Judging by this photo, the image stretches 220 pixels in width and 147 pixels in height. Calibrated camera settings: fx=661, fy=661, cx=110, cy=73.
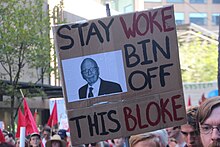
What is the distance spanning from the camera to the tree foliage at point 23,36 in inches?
960

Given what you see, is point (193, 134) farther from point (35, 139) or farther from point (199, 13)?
point (199, 13)

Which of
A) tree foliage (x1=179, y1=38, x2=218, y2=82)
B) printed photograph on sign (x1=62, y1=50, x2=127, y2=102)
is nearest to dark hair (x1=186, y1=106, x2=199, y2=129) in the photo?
printed photograph on sign (x1=62, y1=50, x2=127, y2=102)

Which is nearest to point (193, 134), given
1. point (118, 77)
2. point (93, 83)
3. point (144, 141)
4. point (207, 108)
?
point (144, 141)

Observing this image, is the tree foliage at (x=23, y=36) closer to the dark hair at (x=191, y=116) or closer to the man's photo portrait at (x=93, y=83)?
the dark hair at (x=191, y=116)

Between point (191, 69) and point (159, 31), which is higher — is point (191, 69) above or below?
below

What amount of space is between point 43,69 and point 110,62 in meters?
22.8

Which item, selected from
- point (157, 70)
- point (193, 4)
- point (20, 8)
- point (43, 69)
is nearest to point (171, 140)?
point (157, 70)

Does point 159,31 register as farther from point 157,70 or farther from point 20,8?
point 20,8

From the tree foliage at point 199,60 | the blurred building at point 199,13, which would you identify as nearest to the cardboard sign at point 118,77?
the tree foliage at point 199,60

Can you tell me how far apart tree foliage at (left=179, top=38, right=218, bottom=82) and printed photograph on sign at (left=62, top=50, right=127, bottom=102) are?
120 ft

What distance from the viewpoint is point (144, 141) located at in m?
4.61

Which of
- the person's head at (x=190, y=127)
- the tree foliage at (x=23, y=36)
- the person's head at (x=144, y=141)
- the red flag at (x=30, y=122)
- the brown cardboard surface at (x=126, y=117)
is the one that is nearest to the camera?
the brown cardboard surface at (x=126, y=117)

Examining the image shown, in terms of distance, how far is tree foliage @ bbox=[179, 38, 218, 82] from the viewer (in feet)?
136

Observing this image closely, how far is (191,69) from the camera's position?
138ft
